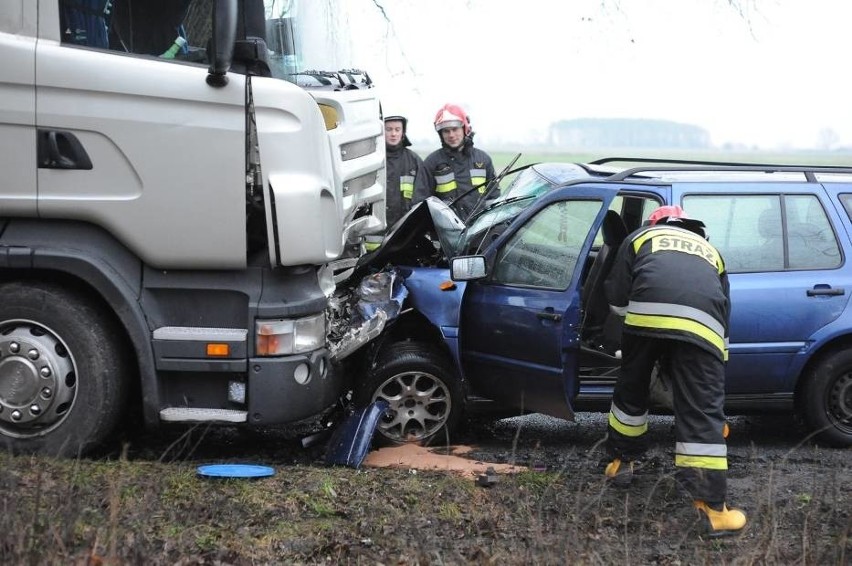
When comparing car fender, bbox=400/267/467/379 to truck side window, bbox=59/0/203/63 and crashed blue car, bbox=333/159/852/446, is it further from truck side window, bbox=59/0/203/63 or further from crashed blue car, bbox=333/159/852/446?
truck side window, bbox=59/0/203/63

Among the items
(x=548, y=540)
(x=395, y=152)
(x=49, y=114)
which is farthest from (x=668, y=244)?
(x=395, y=152)

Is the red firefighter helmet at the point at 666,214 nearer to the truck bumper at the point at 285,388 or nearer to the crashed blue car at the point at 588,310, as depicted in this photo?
the crashed blue car at the point at 588,310

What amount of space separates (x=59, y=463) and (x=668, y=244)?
325 centimetres

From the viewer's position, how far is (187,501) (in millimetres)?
4801

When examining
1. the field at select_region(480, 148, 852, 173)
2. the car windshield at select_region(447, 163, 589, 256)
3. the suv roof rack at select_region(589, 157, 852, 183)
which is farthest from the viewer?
the field at select_region(480, 148, 852, 173)

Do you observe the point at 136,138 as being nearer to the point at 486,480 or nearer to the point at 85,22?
the point at 85,22

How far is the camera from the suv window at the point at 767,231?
6102 mm

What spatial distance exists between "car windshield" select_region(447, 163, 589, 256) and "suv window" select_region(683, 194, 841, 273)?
87 cm

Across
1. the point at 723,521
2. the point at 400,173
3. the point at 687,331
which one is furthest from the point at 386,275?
the point at 400,173

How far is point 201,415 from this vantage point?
5285mm

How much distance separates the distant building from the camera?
4144 cm

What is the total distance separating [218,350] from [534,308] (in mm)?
1856

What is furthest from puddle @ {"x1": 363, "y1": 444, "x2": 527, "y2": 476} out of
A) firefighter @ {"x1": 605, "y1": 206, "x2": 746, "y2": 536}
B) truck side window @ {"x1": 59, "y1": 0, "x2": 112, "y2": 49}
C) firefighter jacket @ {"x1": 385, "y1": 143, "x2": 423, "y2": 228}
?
firefighter jacket @ {"x1": 385, "y1": 143, "x2": 423, "y2": 228}

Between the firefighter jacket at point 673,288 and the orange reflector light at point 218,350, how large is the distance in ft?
6.60
